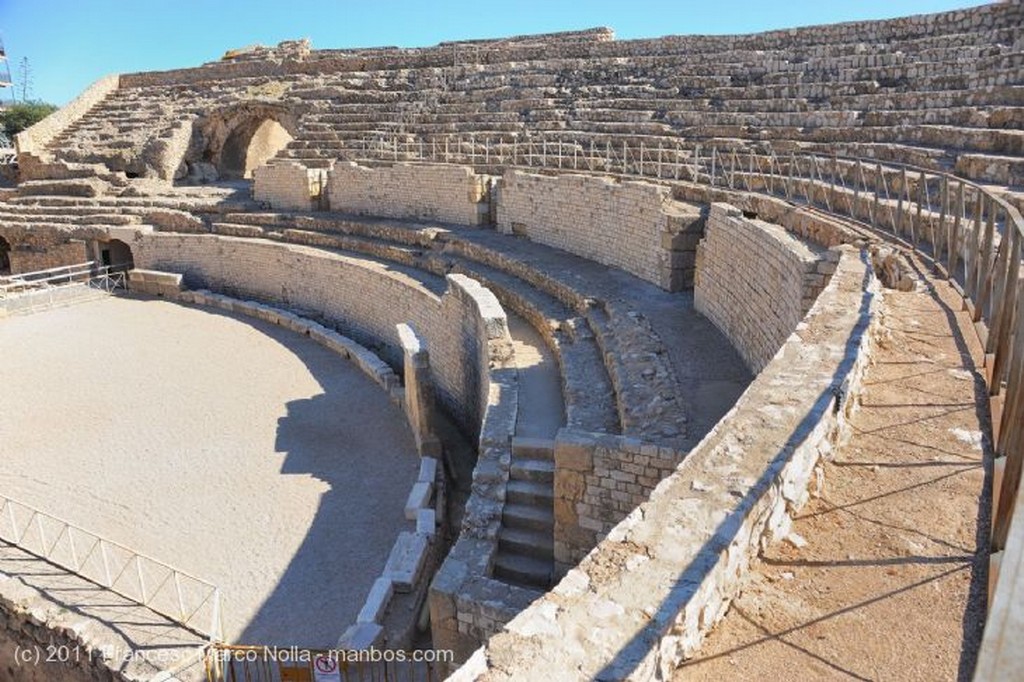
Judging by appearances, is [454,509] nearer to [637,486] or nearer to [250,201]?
[637,486]

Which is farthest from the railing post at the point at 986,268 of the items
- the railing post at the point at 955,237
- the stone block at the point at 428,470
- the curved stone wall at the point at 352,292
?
the curved stone wall at the point at 352,292

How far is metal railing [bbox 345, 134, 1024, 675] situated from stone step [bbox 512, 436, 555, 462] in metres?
3.81

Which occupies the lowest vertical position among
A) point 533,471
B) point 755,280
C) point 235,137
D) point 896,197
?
point 533,471

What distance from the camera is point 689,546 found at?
2.99 metres

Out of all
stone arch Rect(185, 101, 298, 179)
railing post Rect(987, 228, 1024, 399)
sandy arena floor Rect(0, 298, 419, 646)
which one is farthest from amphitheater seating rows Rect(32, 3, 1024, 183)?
sandy arena floor Rect(0, 298, 419, 646)

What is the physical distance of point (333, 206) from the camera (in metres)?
20.4

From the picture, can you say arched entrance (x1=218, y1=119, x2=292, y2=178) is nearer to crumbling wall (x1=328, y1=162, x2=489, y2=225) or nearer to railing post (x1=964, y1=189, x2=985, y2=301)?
crumbling wall (x1=328, y1=162, x2=489, y2=225)

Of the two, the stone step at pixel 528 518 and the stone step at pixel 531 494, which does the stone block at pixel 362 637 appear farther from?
the stone step at pixel 531 494

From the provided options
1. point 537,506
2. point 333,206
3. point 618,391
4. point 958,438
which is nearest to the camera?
point 958,438

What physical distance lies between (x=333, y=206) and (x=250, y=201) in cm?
321

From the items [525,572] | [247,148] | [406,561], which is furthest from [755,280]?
[247,148]

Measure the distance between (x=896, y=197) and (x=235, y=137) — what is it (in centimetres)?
2471

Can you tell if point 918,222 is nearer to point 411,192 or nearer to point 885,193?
point 885,193

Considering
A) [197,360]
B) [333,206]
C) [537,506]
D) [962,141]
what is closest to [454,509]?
[537,506]
